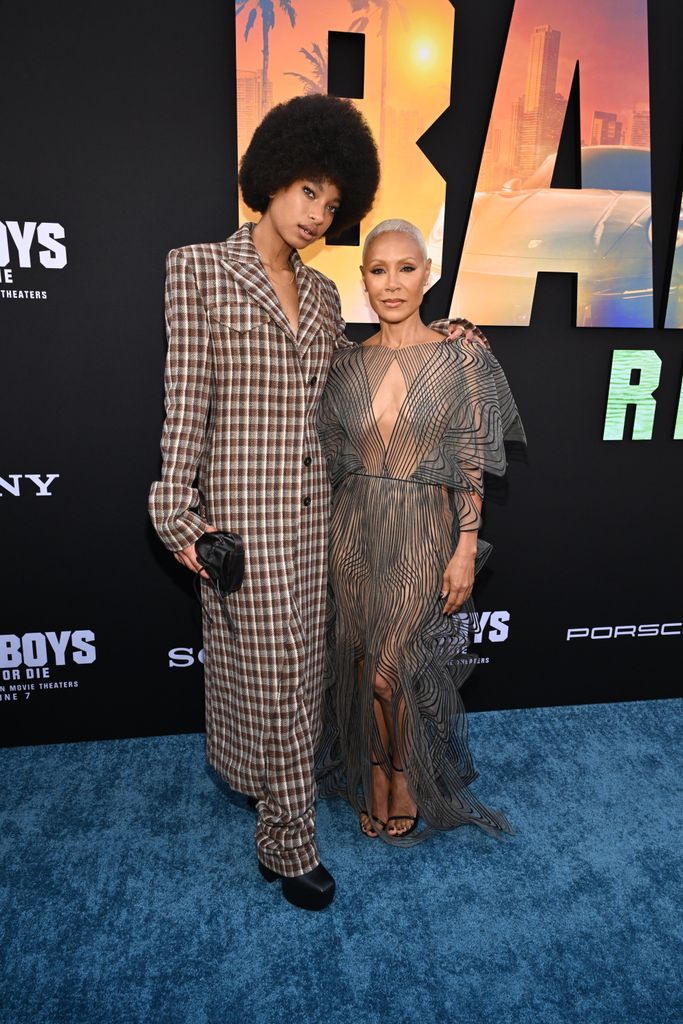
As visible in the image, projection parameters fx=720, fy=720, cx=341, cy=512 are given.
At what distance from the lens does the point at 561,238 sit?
2.66m

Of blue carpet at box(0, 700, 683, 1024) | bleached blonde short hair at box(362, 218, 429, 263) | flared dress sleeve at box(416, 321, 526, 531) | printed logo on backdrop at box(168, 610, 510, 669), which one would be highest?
bleached blonde short hair at box(362, 218, 429, 263)

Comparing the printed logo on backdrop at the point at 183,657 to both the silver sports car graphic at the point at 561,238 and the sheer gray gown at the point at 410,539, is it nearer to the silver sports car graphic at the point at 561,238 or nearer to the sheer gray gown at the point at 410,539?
the sheer gray gown at the point at 410,539

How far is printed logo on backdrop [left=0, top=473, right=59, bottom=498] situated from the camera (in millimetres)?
2561

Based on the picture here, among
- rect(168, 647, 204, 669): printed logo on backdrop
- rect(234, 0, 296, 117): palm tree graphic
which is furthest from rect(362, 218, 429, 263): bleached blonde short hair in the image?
rect(168, 647, 204, 669): printed logo on backdrop

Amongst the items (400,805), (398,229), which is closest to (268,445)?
(398,229)

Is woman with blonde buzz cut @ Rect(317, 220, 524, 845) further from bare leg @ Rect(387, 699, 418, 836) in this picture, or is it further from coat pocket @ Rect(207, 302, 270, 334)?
coat pocket @ Rect(207, 302, 270, 334)

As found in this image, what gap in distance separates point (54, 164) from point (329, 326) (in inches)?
43.4

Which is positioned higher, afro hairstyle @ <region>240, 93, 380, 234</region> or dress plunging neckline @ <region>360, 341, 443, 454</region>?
afro hairstyle @ <region>240, 93, 380, 234</region>

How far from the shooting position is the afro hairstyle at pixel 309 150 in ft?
5.96

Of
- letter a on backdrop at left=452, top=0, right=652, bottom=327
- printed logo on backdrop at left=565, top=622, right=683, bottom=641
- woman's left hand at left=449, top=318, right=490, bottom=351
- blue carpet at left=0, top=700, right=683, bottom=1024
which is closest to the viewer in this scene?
blue carpet at left=0, top=700, right=683, bottom=1024

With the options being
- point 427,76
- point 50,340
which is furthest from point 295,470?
point 427,76

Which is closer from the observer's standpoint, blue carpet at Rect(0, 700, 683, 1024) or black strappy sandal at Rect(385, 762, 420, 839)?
blue carpet at Rect(0, 700, 683, 1024)

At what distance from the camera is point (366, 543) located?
7.10 ft

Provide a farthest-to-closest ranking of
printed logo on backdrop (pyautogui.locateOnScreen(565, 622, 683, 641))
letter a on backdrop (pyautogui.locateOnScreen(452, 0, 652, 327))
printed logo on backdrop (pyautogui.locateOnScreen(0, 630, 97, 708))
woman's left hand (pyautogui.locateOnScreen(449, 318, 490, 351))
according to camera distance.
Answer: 1. printed logo on backdrop (pyautogui.locateOnScreen(565, 622, 683, 641))
2. printed logo on backdrop (pyautogui.locateOnScreen(0, 630, 97, 708))
3. letter a on backdrop (pyautogui.locateOnScreen(452, 0, 652, 327))
4. woman's left hand (pyautogui.locateOnScreen(449, 318, 490, 351))
